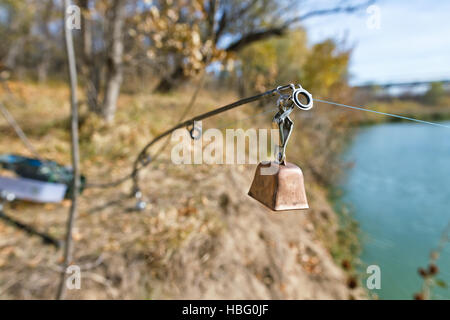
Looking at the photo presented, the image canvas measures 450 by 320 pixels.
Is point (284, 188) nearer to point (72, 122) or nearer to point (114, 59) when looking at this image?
point (72, 122)

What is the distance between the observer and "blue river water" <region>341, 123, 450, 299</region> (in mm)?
6020

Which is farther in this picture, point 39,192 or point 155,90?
point 155,90

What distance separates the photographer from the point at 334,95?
1177 centimetres

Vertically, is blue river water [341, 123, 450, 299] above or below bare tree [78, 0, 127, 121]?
below

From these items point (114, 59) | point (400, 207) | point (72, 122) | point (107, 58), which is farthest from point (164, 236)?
point (400, 207)

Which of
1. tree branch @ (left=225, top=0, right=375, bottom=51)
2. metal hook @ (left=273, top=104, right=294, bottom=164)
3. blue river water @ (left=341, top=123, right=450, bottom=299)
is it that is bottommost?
blue river water @ (left=341, top=123, right=450, bottom=299)

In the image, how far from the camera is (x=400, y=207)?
8992 mm

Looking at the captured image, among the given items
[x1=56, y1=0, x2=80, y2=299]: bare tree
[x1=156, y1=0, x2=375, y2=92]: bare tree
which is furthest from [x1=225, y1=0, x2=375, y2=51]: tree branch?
[x1=56, y1=0, x2=80, y2=299]: bare tree

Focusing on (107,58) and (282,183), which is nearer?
(282,183)

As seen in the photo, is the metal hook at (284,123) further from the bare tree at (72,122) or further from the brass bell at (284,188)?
the bare tree at (72,122)

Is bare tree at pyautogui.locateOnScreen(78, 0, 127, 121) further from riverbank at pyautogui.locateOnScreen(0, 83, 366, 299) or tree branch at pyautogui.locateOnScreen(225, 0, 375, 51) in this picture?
tree branch at pyautogui.locateOnScreen(225, 0, 375, 51)
